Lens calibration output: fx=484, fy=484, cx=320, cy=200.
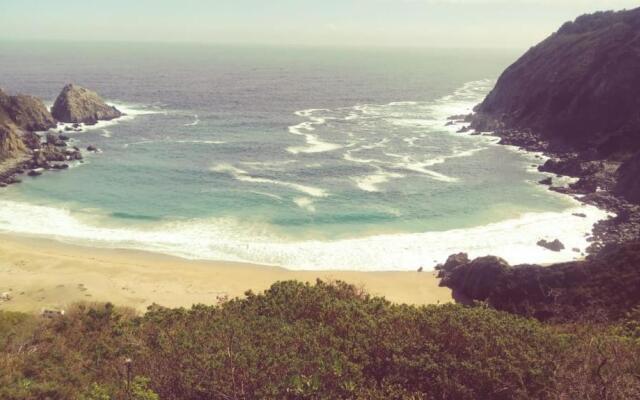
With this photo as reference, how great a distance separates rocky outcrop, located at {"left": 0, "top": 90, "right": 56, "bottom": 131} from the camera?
91250 mm

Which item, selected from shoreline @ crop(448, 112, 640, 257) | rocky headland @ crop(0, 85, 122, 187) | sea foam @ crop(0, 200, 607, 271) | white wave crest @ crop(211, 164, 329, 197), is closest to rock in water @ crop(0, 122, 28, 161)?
rocky headland @ crop(0, 85, 122, 187)

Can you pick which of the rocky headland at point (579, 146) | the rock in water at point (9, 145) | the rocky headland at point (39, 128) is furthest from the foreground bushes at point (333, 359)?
the rock in water at point (9, 145)

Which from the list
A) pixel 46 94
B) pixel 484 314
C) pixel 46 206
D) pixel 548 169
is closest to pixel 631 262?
pixel 484 314

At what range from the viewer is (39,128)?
9388cm

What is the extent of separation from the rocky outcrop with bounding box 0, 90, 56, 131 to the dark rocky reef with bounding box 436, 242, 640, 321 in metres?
87.7

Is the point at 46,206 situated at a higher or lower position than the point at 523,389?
lower

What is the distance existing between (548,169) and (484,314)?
200 feet

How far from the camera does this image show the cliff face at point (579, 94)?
3246 inches

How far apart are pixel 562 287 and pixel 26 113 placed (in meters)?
97.1

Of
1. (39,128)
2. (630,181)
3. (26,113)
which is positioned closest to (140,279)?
(630,181)

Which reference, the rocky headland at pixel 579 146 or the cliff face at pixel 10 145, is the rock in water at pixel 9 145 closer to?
the cliff face at pixel 10 145

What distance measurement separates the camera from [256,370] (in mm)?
17844

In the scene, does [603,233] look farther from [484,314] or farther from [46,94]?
[46,94]

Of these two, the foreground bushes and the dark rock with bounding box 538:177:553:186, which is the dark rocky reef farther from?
the dark rock with bounding box 538:177:553:186
